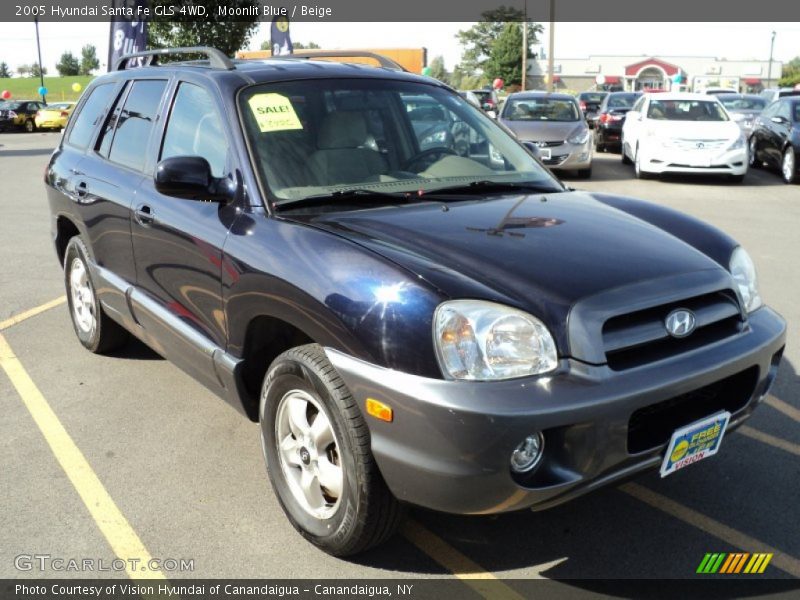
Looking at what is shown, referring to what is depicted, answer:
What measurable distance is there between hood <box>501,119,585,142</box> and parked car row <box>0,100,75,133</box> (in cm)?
2795

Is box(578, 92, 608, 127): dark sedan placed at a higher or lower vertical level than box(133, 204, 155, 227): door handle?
lower

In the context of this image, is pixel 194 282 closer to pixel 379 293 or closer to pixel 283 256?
pixel 283 256

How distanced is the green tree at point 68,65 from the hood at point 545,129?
12085cm

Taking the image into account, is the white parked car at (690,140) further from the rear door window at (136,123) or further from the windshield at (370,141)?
the rear door window at (136,123)

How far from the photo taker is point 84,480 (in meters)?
3.72

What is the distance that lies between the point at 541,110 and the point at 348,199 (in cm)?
1342

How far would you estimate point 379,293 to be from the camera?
8.64 ft

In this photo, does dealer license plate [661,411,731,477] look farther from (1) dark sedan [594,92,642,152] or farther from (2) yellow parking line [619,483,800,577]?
(1) dark sedan [594,92,642,152]

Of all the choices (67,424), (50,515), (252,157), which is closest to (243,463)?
(50,515)

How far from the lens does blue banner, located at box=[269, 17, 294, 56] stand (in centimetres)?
2053

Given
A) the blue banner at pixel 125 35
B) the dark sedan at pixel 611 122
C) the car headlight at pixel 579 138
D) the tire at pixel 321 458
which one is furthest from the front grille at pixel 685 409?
the dark sedan at pixel 611 122

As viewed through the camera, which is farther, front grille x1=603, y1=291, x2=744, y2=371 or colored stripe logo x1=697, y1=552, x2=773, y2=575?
colored stripe logo x1=697, y1=552, x2=773, y2=575

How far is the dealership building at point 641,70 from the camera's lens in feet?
282

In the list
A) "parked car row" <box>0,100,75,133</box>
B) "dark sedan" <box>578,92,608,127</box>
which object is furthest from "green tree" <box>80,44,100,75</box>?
"dark sedan" <box>578,92,608,127</box>
